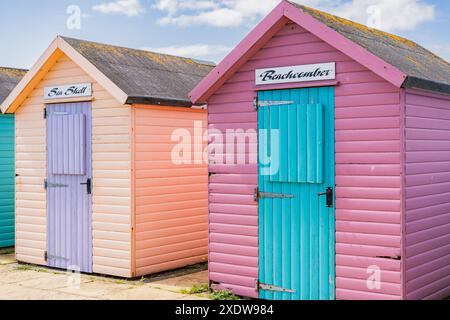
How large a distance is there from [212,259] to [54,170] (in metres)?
3.41

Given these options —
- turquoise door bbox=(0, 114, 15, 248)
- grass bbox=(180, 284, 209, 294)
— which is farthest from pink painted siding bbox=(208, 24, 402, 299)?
turquoise door bbox=(0, 114, 15, 248)

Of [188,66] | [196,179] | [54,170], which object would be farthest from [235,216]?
[188,66]

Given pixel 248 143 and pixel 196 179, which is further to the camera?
pixel 196 179

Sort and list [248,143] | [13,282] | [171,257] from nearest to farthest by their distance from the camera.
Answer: [248,143] < [13,282] < [171,257]

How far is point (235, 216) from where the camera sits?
8.29 m

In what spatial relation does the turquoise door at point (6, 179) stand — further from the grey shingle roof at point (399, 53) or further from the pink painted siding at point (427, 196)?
the pink painted siding at point (427, 196)

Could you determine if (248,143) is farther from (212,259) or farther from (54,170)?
(54,170)

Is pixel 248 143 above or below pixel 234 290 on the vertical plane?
above

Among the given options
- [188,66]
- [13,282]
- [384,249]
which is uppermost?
[188,66]

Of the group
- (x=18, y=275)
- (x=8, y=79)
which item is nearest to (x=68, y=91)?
(x=18, y=275)

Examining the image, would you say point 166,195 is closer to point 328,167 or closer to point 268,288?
point 268,288

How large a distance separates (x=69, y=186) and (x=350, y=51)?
207 inches

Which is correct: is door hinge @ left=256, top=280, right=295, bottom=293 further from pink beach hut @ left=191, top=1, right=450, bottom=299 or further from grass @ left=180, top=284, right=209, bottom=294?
grass @ left=180, top=284, right=209, bottom=294

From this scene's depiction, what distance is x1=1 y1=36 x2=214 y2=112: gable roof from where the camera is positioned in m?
9.41
